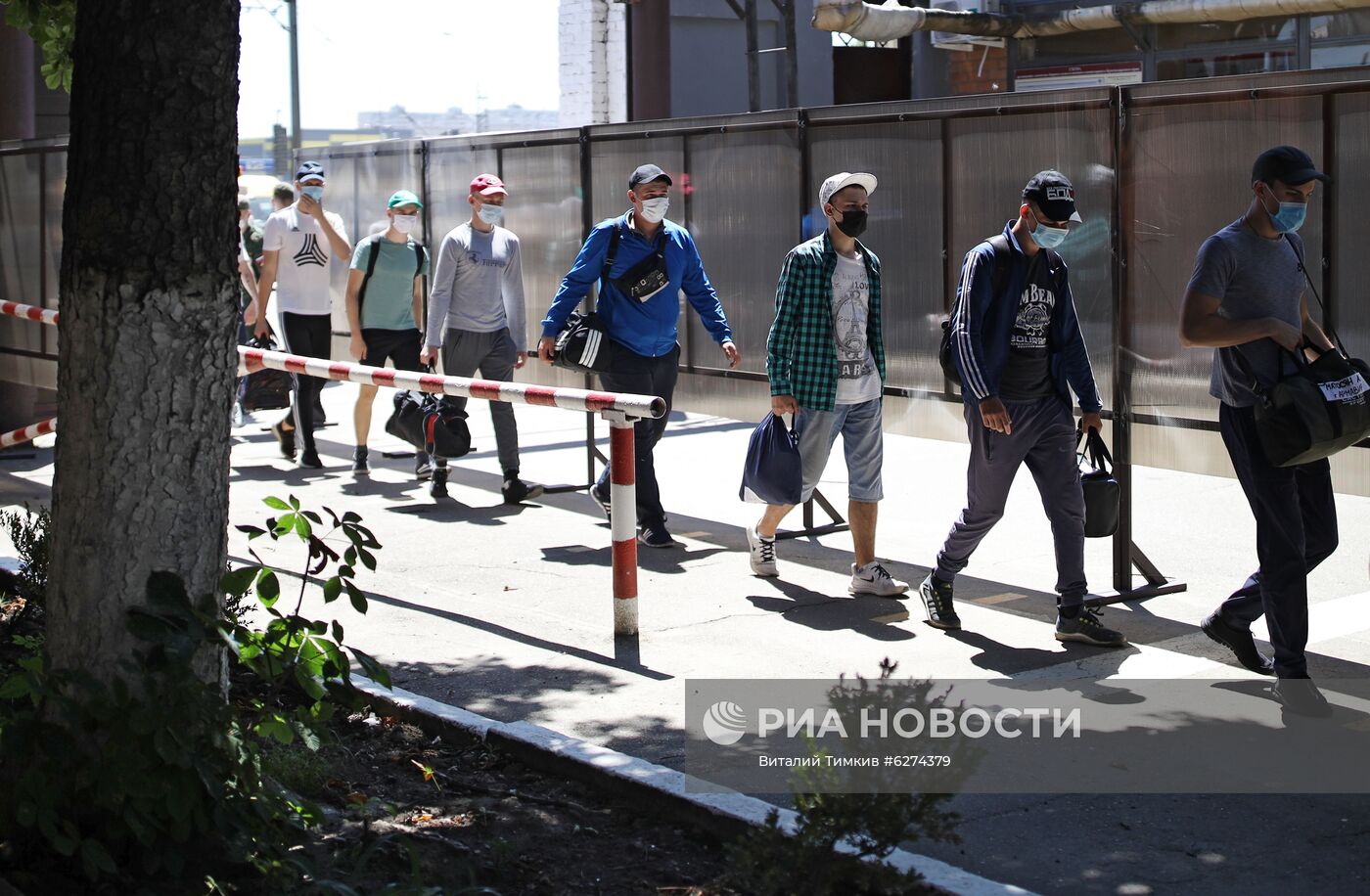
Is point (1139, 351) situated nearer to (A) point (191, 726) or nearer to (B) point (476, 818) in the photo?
(B) point (476, 818)

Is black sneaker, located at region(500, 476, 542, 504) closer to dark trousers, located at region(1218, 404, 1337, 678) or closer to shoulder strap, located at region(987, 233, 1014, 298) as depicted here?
shoulder strap, located at region(987, 233, 1014, 298)

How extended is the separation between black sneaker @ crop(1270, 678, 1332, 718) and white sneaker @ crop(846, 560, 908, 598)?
2100 mm

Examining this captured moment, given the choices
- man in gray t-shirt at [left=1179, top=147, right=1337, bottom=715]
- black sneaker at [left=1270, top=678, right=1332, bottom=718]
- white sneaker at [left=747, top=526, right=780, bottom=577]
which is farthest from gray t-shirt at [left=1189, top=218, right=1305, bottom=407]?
white sneaker at [left=747, top=526, right=780, bottom=577]

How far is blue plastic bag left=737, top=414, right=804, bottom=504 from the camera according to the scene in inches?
312

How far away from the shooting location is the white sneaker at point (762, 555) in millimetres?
8484

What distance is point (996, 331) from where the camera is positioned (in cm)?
689

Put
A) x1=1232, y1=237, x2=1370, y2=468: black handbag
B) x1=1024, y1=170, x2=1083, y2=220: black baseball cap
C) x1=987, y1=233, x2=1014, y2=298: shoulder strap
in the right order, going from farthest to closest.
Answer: x1=987, y1=233, x2=1014, y2=298: shoulder strap, x1=1024, y1=170, x2=1083, y2=220: black baseball cap, x1=1232, y1=237, x2=1370, y2=468: black handbag

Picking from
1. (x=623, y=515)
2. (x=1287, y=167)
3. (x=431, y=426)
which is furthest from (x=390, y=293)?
(x=1287, y=167)

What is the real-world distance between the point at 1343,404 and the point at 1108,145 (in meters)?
2.17

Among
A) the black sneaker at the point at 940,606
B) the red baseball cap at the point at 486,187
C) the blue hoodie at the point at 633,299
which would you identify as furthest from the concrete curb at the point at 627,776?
the red baseball cap at the point at 486,187

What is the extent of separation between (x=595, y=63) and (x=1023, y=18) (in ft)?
16.9

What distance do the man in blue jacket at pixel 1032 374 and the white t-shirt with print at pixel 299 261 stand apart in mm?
6508

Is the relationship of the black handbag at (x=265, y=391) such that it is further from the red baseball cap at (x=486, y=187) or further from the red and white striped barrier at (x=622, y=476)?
the red and white striped barrier at (x=622, y=476)

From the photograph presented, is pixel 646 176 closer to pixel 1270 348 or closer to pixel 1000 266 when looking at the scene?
pixel 1000 266
